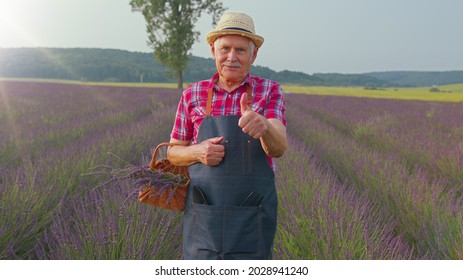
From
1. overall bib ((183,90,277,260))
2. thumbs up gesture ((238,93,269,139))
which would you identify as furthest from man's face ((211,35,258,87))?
thumbs up gesture ((238,93,269,139))

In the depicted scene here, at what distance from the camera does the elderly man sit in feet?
5.37

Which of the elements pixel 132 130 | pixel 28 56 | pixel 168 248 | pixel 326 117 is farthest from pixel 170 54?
pixel 28 56

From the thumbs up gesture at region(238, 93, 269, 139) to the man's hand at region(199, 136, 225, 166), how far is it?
159 mm

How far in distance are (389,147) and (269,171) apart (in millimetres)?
5415

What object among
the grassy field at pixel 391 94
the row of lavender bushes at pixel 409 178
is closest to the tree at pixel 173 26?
the grassy field at pixel 391 94

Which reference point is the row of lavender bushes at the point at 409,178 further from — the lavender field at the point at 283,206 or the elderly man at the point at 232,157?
the elderly man at the point at 232,157

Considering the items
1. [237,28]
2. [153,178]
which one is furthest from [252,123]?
[153,178]

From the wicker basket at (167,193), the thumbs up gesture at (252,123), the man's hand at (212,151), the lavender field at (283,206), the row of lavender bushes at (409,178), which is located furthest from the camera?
the row of lavender bushes at (409,178)

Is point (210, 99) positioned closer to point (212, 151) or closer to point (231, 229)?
point (212, 151)

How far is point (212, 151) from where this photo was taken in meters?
1.61

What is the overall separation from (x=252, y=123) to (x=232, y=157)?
217 mm

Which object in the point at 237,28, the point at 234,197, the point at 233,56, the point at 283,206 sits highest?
the point at 237,28

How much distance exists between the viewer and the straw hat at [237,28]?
5.43ft

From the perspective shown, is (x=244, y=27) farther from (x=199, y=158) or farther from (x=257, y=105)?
(x=199, y=158)
